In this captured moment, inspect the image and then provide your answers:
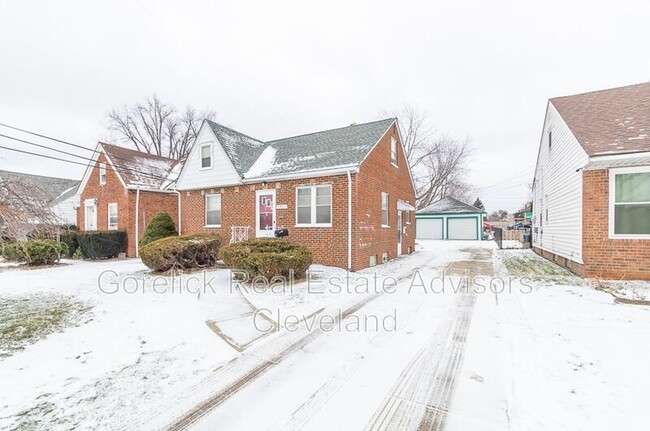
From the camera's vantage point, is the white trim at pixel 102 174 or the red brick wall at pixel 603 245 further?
the white trim at pixel 102 174

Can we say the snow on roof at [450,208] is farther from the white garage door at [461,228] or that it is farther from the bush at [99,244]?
the bush at [99,244]

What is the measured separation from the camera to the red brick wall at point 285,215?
10.1m

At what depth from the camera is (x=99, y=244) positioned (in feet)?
45.5

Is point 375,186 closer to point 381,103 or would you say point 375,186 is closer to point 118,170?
point 118,170

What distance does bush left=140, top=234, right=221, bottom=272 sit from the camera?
920 cm

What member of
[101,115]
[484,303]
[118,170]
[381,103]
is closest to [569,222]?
[484,303]

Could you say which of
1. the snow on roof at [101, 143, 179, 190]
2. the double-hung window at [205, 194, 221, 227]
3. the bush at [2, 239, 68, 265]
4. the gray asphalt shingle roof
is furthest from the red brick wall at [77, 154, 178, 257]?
the gray asphalt shingle roof

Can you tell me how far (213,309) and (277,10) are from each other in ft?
34.3

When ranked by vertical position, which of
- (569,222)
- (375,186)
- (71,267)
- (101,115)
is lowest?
(71,267)

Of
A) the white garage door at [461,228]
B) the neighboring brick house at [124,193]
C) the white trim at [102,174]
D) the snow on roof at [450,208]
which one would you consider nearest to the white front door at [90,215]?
the neighboring brick house at [124,193]

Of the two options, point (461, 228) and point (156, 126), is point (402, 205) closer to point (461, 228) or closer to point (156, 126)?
point (461, 228)

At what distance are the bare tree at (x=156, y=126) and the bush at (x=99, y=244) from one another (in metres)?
23.8

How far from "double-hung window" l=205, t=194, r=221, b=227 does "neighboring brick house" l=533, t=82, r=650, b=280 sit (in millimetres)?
12867

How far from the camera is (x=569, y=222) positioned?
370 inches
